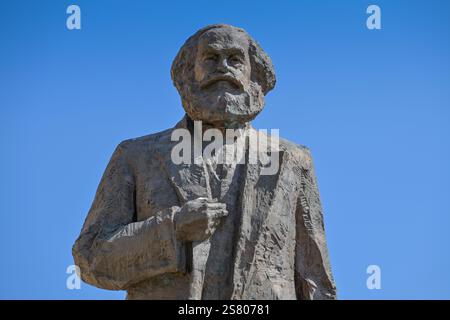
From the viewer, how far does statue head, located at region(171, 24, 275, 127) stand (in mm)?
14062

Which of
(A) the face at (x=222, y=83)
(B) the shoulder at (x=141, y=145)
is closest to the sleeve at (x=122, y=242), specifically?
(B) the shoulder at (x=141, y=145)

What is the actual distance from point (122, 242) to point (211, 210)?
0.89 meters

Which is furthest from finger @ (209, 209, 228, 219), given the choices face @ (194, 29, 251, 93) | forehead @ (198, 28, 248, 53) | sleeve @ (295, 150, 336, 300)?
forehead @ (198, 28, 248, 53)

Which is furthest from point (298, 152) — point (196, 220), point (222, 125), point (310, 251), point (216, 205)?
point (196, 220)

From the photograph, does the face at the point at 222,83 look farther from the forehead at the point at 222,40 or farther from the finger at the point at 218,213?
the finger at the point at 218,213

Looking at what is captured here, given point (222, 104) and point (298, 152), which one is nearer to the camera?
point (222, 104)

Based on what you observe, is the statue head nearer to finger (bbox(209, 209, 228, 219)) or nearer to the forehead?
the forehead

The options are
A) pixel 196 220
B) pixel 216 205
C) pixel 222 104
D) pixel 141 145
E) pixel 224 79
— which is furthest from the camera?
pixel 141 145

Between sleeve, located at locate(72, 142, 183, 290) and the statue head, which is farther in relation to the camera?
the statue head

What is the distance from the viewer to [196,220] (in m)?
13.4

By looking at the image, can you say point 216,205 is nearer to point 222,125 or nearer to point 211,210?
point 211,210

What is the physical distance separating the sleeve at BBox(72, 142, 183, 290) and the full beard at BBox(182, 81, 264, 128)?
911mm
